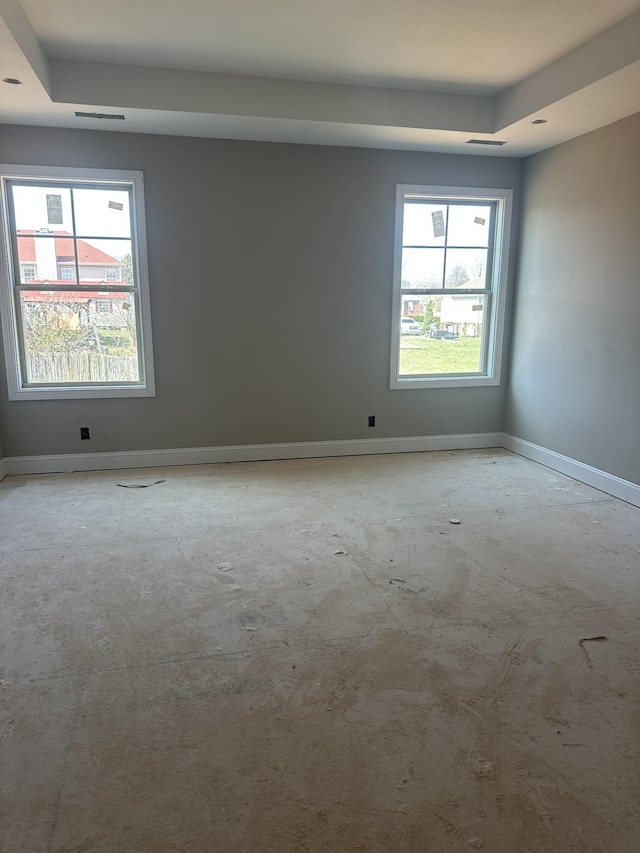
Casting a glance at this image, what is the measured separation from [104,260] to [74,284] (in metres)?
0.32

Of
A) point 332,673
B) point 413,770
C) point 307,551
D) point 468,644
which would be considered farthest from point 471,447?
point 413,770

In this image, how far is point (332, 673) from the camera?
7.25 feet

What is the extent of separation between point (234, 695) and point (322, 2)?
11.2 ft

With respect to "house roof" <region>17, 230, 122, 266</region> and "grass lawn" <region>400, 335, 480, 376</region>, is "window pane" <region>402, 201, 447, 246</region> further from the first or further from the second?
"house roof" <region>17, 230, 122, 266</region>

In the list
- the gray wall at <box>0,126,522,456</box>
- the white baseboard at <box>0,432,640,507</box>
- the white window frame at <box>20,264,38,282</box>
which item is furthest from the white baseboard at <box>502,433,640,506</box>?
the white window frame at <box>20,264,38,282</box>

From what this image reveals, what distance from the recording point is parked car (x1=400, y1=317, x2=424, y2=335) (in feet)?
17.4

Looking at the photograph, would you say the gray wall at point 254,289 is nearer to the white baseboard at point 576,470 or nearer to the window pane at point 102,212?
the window pane at point 102,212

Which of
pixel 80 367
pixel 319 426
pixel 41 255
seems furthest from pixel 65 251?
pixel 319 426

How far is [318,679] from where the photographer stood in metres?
2.17

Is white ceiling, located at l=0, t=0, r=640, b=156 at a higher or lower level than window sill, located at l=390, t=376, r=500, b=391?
higher

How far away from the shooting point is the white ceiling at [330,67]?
121 inches

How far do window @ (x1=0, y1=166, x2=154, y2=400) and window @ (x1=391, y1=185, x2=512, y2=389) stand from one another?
7.66 ft

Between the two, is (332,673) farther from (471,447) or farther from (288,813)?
(471,447)

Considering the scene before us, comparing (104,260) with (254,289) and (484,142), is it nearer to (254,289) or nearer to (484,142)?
(254,289)
